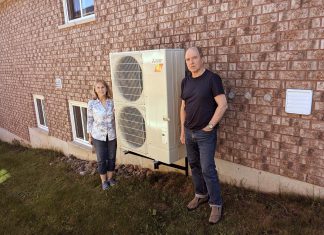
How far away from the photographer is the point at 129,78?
12.7 ft

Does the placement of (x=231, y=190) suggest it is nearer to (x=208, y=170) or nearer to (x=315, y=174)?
(x=208, y=170)

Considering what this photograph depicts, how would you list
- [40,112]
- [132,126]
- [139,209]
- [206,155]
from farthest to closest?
[40,112]
[132,126]
[139,209]
[206,155]

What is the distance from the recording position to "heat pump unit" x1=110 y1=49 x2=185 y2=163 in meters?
3.43

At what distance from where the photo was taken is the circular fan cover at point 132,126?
3.90 m

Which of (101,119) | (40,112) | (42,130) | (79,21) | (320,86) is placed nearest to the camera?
(320,86)

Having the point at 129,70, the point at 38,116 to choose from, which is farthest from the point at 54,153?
the point at 129,70

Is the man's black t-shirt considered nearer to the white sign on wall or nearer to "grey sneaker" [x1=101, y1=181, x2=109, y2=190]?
the white sign on wall

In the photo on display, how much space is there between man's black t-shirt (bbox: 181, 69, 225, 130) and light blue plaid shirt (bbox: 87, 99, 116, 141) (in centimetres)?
155

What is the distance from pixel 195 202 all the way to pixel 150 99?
1398mm

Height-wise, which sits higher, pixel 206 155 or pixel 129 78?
pixel 129 78

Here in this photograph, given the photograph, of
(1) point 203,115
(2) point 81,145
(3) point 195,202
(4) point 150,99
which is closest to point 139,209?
(3) point 195,202

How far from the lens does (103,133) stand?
4316mm

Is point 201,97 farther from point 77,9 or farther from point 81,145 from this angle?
point 81,145

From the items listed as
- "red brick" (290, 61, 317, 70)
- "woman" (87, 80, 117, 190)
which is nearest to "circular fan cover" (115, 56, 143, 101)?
"woman" (87, 80, 117, 190)
